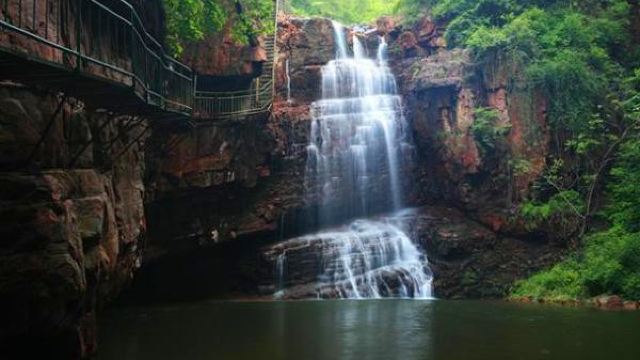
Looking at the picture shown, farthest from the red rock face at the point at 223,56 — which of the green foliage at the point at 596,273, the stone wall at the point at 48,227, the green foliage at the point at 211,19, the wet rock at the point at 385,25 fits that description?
the green foliage at the point at 596,273

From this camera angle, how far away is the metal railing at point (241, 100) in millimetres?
26547

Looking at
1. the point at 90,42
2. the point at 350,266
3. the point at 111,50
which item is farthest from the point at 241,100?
the point at 90,42

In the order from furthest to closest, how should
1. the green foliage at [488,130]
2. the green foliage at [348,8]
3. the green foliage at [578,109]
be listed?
the green foliage at [348,8]
the green foliage at [488,130]
the green foliage at [578,109]

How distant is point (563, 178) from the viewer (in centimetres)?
3056

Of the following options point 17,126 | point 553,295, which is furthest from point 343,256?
point 17,126

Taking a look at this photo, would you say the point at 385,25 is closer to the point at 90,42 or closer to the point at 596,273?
the point at 596,273

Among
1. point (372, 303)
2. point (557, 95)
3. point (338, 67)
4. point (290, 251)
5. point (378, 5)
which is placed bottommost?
point (372, 303)

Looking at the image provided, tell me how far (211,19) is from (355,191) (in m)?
13.7

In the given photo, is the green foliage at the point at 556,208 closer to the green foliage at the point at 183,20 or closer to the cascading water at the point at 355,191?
the cascading water at the point at 355,191

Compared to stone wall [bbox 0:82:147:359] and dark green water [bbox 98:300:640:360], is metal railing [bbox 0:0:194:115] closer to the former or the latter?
stone wall [bbox 0:82:147:359]

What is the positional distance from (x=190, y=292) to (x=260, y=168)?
696 centimetres

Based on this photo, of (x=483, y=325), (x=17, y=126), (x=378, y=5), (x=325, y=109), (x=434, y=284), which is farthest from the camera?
(x=378, y=5)

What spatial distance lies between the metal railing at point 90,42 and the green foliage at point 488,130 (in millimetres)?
15816

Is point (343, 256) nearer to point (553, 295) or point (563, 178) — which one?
point (553, 295)
